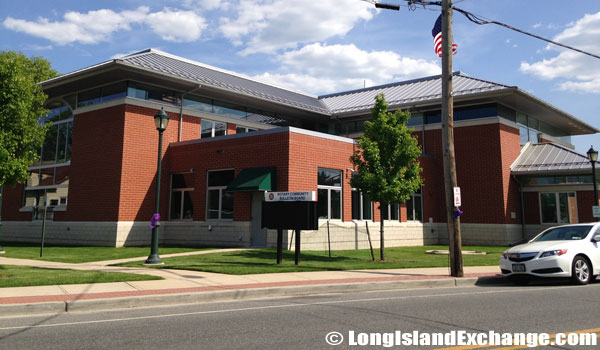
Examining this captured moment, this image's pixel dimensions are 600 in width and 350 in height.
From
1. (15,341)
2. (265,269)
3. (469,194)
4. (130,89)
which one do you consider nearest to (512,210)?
(469,194)

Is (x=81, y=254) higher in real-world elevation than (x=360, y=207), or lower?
lower

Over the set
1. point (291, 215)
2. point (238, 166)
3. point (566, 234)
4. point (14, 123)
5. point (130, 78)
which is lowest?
point (566, 234)

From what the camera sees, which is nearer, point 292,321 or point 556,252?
point 292,321

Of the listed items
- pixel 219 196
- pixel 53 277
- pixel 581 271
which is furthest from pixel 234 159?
pixel 581 271

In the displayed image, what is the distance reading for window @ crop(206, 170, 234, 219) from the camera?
→ 20984 mm

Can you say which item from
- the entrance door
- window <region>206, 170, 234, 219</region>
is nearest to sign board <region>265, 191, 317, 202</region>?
the entrance door

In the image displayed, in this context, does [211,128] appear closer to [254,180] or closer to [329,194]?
[254,180]

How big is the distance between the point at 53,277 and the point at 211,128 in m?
15.3

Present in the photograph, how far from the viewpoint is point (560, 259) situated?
36.6ft

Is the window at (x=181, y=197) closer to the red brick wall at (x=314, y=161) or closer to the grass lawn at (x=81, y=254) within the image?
the grass lawn at (x=81, y=254)

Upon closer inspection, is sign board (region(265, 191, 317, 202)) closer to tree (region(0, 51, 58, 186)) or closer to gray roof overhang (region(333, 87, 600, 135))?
tree (region(0, 51, 58, 186))

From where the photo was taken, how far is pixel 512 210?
25750 millimetres

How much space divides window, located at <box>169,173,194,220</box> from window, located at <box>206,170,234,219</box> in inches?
47.7

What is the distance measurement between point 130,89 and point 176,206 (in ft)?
20.4
